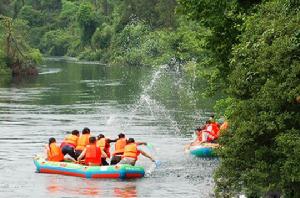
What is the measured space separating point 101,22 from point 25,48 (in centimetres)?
4463

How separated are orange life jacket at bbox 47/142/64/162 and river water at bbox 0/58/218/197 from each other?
0.82 metres

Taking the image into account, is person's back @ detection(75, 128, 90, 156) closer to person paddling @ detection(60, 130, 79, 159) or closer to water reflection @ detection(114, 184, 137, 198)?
person paddling @ detection(60, 130, 79, 159)

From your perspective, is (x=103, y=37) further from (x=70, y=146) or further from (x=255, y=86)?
(x=255, y=86)

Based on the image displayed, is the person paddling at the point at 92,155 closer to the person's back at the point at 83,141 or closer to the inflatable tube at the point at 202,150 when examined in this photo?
the person's back at the point at 83,141

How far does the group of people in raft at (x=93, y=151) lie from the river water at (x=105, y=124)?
86 centimetres

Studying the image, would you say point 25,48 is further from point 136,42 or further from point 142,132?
point 142,132

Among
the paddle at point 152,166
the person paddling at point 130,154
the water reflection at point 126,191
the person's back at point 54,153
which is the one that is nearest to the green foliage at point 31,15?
the person's back at point 54,153

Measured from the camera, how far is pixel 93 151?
73.1ft

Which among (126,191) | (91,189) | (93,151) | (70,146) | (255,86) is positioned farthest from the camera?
(70,146)

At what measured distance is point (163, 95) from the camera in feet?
164

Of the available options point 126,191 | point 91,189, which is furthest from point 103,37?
point 126,191

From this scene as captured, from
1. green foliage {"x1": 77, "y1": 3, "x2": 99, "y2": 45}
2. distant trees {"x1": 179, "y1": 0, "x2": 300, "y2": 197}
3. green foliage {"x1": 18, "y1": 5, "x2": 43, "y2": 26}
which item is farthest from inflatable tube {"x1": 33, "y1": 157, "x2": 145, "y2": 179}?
green foliage {"x1": 18, "y1": 5, "x2": 43, "y2": 26}

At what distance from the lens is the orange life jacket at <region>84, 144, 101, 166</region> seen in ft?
72.9

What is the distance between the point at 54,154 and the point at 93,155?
1.60 metres
